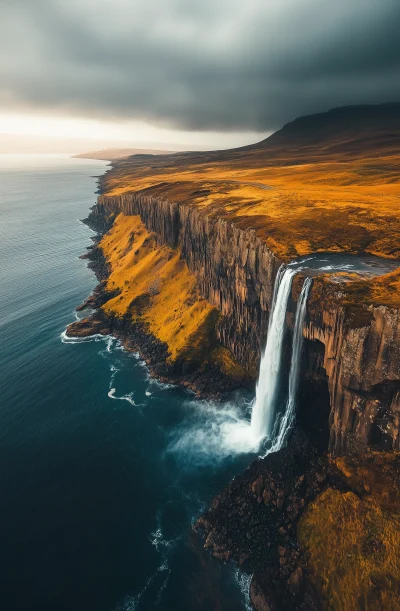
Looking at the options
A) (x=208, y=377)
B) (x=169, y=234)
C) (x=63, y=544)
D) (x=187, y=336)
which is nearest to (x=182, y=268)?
(x=169, y=234)

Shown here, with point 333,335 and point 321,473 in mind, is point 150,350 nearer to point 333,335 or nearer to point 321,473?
point 321,473

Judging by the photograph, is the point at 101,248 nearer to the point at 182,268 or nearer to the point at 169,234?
the point at 169,234

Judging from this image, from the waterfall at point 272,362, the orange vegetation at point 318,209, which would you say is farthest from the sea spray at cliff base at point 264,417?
the orange vegetation at point 318,209

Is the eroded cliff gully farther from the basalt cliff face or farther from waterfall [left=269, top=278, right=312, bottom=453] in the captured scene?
waterfall [left=269, top=278, right=312, bottom=453]

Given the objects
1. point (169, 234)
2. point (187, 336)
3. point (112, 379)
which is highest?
point (169, 234)

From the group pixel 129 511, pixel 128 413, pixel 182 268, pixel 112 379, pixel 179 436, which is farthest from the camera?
pixel 182 268

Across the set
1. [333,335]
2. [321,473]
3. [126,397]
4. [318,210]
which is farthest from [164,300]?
[321,473]

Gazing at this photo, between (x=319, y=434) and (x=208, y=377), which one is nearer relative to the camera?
(x=319, y=434)
